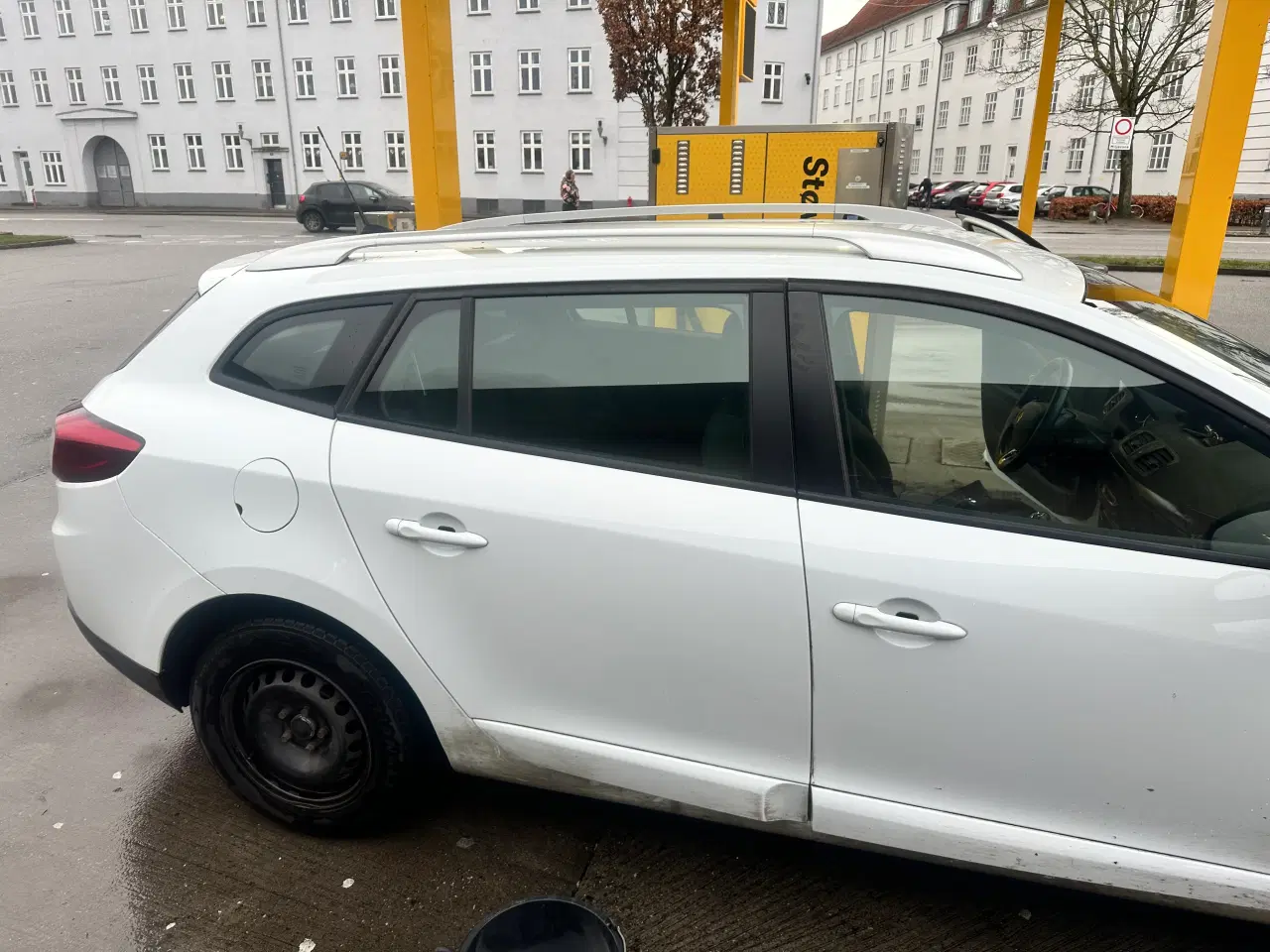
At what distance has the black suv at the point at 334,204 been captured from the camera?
2648cm

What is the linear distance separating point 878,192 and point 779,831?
5.05m

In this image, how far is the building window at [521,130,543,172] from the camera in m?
34.0

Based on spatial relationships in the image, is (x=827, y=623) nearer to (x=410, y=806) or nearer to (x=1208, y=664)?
(x=1208, y=664)

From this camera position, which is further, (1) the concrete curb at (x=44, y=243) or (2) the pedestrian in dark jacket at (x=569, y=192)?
(2) the pedestrian in dark jacket at (x=569, y=192)

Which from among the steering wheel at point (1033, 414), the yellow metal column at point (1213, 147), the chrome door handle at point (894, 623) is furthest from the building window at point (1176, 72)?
the chrome door handle at point (894, 623)

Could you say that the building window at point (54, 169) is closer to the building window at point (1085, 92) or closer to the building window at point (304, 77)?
the building window at point (304, 77)

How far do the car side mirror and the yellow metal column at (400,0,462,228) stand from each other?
4294mm

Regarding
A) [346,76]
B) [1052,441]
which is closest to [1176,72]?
[346,76]

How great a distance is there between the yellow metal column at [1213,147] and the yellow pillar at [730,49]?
4.00 m

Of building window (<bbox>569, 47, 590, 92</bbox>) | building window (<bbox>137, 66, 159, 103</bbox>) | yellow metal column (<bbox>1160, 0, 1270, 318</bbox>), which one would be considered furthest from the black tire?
building window (<bbox>137, 66, 159, 103</bbox>)

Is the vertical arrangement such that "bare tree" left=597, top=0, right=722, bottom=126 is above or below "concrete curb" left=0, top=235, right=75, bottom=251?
above

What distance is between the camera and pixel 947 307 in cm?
194

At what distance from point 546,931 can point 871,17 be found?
240ft

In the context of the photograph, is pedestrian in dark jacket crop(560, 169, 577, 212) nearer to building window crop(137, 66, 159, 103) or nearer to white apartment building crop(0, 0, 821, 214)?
white apartment building crop(0, 0, 821, 214)
